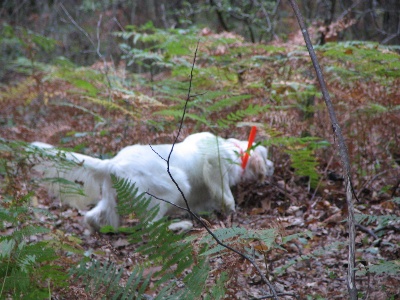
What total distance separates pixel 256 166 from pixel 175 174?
0.89m

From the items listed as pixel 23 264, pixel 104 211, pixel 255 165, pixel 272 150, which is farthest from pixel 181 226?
pixel 23 264

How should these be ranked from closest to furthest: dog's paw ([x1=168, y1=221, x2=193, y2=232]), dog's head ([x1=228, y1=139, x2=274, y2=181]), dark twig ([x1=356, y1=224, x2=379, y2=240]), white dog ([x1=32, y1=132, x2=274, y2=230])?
dark twig ([x1=356, y1=224, x2=379, y2=240]) → white dog ([x1=32, y1=132, x2=274, y2=230]) → dog's paw ([x1=168, y1=221, x2=193, y2=232]) → dog's head ([x1=228, y1=139, x2=274, y2=181])

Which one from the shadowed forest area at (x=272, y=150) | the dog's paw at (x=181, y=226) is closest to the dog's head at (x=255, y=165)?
the shadowed forest area at (x=272, y=150)

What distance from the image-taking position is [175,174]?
487 centimetres

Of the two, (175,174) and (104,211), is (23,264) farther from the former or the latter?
(175,174)

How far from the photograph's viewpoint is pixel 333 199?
4.79 meters

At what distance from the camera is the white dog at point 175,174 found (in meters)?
4.43

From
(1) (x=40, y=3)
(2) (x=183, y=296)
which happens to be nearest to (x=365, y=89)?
(2) (x=183, y=296)

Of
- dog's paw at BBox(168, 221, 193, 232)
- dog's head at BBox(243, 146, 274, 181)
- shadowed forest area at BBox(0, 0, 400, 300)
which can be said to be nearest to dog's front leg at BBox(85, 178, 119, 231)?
shadowed forest area at BBox(0, 0, 400, 300)

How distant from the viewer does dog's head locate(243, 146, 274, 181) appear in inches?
199

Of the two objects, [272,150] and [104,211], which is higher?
[272,150]

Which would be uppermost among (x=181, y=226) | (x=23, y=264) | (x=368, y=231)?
(x=23, y=264)

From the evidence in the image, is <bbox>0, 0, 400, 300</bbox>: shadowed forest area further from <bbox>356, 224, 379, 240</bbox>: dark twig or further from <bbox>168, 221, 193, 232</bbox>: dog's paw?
<bbox>168, 221, 193, 232</bbox>: dog's paw

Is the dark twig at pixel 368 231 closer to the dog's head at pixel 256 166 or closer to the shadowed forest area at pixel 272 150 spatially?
the shadowed forest area at pixel 272 150
